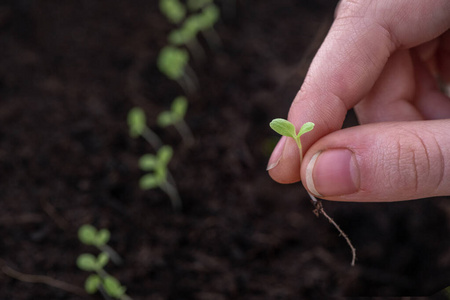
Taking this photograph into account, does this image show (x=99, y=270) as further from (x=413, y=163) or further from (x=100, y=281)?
(x=413, y=163)

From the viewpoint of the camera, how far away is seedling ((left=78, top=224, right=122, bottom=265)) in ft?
4.07

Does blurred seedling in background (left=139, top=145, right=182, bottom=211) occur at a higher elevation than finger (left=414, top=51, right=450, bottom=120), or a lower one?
higher

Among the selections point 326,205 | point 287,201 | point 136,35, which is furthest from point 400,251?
point 136,35

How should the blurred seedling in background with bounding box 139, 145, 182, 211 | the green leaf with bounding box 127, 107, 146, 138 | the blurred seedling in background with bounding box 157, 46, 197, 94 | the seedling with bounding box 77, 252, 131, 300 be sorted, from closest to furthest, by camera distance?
1. the seedling with bounding box 77, 252, 131, 300
2. the blurred seedling in background with bounding box 139, 145, 182, 211
3. the green leaf with bounding box 127, 107, 146, 138
4. the blurred seedling in background with bounding box 157, 46, 197, 94

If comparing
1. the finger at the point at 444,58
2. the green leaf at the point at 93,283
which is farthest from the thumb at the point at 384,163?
the green leaf at the point at 93,283

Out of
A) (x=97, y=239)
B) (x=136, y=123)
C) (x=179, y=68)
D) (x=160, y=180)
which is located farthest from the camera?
(x=179, y=68)

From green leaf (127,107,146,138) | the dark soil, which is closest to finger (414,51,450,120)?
the dark soil

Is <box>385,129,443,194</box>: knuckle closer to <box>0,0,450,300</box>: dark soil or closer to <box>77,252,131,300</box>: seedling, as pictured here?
<box>0,0,450,300</box>: dark soil

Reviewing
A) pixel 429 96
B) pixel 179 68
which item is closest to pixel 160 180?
pixel 179 68

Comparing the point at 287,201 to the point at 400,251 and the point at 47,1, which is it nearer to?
the point at 400,251

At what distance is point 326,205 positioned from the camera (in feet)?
4.68

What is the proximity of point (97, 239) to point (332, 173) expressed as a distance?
2.57 ft

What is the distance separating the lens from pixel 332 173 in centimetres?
87

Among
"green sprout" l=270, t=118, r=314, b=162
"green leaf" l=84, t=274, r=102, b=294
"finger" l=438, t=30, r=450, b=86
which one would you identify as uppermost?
"finger" l=438, t=30, r=450, b=86
